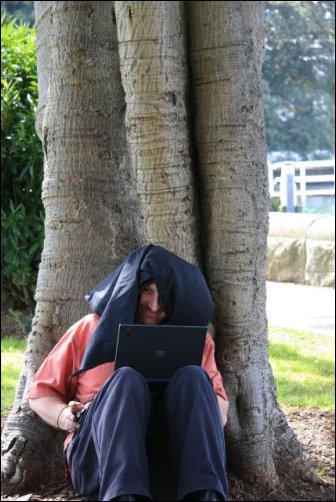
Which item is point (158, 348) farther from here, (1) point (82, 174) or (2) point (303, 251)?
(2) point (303, 251)

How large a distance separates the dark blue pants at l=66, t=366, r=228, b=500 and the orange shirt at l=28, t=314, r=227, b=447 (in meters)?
0.26

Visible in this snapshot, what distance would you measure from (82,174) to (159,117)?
57 centimetres

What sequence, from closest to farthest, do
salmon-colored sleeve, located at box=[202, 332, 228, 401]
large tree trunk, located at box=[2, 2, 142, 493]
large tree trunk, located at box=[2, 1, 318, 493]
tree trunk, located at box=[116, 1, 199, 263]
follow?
salmon-colored sleeve, located at box=[202, 332, 228, 401]
tree trunk, located at box=[116, 1, 199, 263]
large tree trunk, located at box=[2, 1, 318, 493]
large tree trunk, located at box=[2, 2, 142, 493]

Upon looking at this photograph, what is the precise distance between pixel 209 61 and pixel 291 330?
5408 millimetres

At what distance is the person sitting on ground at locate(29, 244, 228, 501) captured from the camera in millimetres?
3396

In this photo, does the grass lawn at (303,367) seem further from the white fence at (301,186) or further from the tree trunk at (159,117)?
the white fence at (301,186)

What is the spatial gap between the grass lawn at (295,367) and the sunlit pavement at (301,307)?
15.0 inches

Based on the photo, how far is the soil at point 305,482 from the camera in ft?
14.7

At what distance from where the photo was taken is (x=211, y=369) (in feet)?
13.4

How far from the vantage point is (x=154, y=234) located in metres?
4.47

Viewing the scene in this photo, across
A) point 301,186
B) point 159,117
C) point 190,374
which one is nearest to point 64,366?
point 190,374

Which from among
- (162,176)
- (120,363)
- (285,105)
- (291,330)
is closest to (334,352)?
(291,330)

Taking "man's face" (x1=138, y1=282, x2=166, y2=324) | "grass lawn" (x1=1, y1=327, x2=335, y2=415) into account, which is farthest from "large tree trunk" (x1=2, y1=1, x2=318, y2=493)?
"grass lawn" (x1=1, y1=327, x2=335, y2=415)

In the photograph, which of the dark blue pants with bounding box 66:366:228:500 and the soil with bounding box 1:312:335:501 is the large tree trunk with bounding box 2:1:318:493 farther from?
the dark blue pants with bounding box 66:366:228:500
